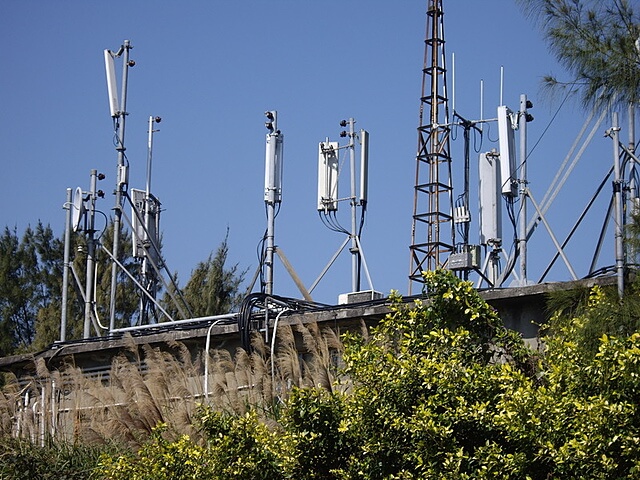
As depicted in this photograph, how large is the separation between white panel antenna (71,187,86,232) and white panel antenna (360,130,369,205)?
4451 millimetres

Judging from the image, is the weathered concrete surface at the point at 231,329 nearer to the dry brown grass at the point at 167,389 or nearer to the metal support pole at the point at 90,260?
the dry brown grass at the point at 167,389

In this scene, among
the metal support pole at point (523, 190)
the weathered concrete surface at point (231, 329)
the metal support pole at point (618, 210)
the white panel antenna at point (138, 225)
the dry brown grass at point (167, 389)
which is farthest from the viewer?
the white panel antenna at point (138, 225)

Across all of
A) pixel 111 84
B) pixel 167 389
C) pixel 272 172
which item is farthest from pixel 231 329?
pixel 111 84

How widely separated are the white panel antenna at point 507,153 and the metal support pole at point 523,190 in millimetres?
237

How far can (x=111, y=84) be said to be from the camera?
18562 millimetres

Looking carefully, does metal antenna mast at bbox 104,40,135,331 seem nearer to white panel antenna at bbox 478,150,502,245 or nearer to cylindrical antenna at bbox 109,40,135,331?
cylindrical antenna at bbox 109,40,135,331

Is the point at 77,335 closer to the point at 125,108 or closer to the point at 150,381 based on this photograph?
the point at 125,108

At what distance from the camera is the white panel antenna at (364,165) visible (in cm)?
1767

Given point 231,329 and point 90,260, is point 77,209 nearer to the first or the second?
point 90,260

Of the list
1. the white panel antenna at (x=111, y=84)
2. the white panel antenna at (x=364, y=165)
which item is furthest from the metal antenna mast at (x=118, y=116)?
the white panel antenna at (x=364, y=165)

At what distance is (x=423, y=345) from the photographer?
33.7 ft

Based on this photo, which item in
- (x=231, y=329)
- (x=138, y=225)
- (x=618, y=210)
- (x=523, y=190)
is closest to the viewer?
(x=618, y=210)

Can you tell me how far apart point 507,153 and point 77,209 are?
22.9ft

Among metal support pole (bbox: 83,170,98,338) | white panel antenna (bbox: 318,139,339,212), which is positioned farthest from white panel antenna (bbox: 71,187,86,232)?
white panel antenna (bbox: 318,139,339,212)
